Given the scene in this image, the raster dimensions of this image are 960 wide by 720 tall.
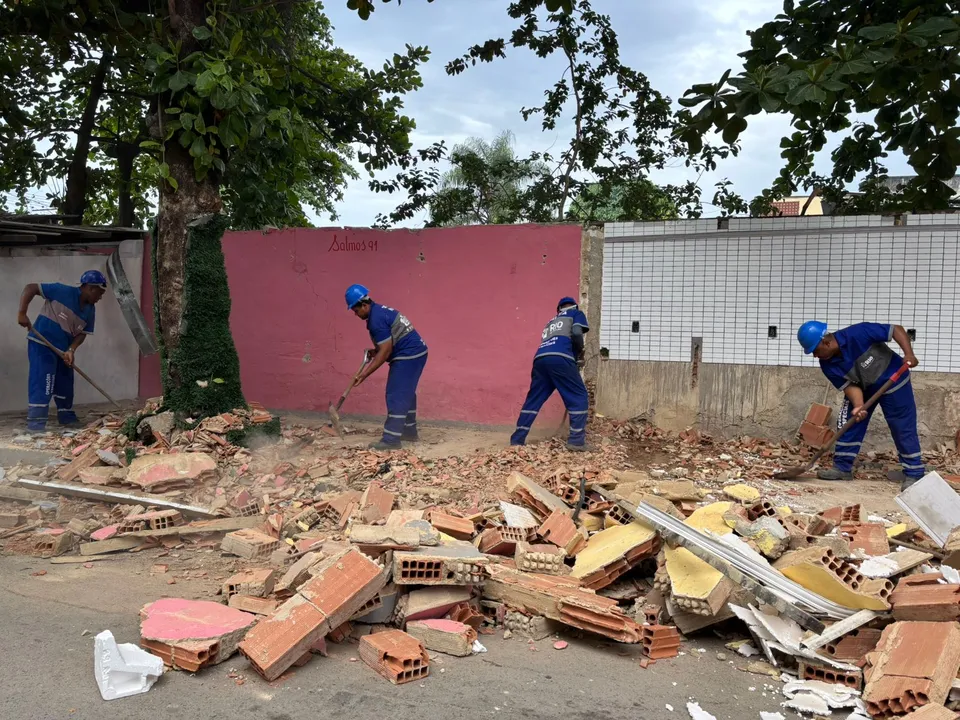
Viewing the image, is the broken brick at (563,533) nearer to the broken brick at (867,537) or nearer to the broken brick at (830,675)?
the broken brick at (830,675)

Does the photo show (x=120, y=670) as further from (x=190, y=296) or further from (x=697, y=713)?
(x=190, y=296)

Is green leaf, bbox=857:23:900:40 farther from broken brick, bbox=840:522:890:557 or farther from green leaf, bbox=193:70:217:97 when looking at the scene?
green leaf, bbox=193:70:217:97

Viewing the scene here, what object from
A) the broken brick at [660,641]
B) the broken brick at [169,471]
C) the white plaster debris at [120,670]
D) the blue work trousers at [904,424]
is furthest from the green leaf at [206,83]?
the blue work trousers at [904,424]

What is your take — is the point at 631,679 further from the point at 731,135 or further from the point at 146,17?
the point at 146,17

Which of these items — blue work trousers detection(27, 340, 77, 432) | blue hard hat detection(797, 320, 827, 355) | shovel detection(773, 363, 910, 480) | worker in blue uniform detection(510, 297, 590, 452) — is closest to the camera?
shovel detection(773, 363, 910, 480)

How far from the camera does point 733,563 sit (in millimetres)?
3744

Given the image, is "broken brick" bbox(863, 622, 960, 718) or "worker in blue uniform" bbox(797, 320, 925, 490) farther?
"worker in blue uniform" bbox(797, 320, 925, 490)

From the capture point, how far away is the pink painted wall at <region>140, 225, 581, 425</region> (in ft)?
26.2

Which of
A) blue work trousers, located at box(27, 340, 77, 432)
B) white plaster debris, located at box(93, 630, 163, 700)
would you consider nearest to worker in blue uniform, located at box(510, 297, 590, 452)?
white plaster debris, located at box(93, 630, 163, 700)

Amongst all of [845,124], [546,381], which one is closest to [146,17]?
[546,381]

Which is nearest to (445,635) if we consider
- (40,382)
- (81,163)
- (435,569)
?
(435,569)

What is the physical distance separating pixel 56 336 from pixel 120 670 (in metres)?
6.27

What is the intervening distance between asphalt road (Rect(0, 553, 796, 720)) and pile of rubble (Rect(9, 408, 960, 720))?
3.7 inches

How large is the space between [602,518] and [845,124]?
16.2 ft
